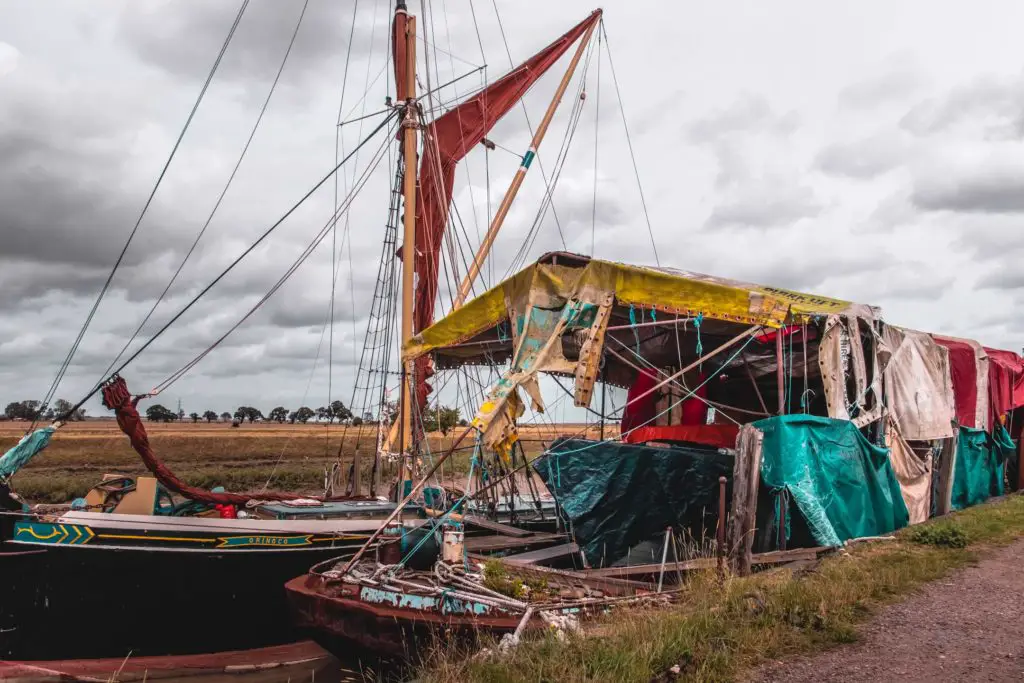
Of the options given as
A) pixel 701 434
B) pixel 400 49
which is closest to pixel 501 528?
pixel 701 434

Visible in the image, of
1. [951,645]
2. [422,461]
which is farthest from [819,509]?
[422,461]

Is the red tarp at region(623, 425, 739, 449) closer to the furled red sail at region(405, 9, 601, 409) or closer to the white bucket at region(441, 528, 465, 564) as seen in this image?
the white bucket at region(441, 528, 465, 564)

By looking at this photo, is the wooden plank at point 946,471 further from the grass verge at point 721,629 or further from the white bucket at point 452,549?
the white bucket at point 452,549

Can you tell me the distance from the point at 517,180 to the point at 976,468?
13.9 m

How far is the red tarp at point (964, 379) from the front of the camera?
1533cm

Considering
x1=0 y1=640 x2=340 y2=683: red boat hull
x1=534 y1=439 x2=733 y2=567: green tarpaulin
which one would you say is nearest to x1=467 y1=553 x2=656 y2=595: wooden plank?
x1=534 y1=439 x2=733 y2=567: green tarpaulin

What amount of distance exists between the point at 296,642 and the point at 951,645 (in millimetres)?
9833

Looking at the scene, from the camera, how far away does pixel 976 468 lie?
15.8 meters

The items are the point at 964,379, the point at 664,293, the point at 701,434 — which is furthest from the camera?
the point at 964,379

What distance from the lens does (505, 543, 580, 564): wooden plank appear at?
10641 millimetres

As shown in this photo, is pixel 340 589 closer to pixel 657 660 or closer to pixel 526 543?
pixel 526 543

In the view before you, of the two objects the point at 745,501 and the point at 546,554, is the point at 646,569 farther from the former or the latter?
the point at 546,554

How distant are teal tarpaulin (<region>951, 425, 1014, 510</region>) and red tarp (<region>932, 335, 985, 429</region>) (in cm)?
35

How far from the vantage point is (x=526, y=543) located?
12055 mm
